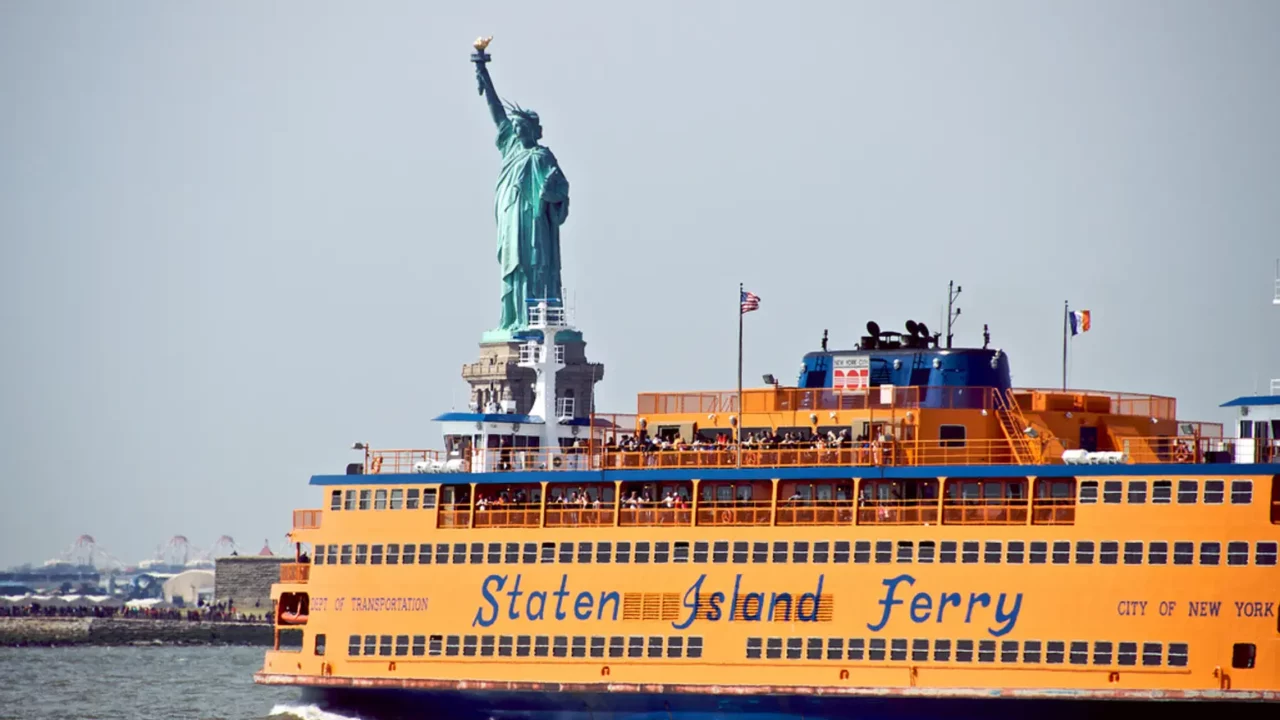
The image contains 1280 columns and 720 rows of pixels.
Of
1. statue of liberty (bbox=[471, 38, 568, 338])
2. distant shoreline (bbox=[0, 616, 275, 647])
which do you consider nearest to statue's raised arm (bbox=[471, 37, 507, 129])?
statue of liberty (bbox=[471, 38, 568, 338])

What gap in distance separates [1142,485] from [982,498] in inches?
164

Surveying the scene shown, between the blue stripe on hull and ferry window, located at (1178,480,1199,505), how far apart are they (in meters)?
4.35

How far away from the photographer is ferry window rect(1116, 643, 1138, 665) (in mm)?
48906

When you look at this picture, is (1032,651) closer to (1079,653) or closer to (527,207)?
(1079,653)

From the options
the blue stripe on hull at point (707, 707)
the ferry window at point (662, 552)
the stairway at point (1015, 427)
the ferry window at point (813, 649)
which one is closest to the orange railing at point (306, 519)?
the blue stripe on hull at point (707, 707)

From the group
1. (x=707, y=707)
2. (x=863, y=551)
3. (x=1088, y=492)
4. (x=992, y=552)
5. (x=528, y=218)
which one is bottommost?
(x=707, y=707)

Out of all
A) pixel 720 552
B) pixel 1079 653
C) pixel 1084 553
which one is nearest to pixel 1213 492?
pixel 1084 553

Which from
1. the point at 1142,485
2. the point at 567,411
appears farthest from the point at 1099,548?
the point at 567,411

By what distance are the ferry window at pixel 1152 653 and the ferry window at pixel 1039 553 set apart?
10.2 feet

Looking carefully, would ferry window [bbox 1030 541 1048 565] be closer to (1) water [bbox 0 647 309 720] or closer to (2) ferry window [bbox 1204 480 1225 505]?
(2) ferry window [bbox 1204 480 1225 505]

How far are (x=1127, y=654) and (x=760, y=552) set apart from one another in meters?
9.68

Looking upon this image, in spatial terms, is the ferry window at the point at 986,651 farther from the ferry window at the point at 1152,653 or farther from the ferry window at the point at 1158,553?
the ferry window at the point at 1158,553

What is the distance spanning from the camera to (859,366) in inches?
2275

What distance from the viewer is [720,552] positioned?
182ft
